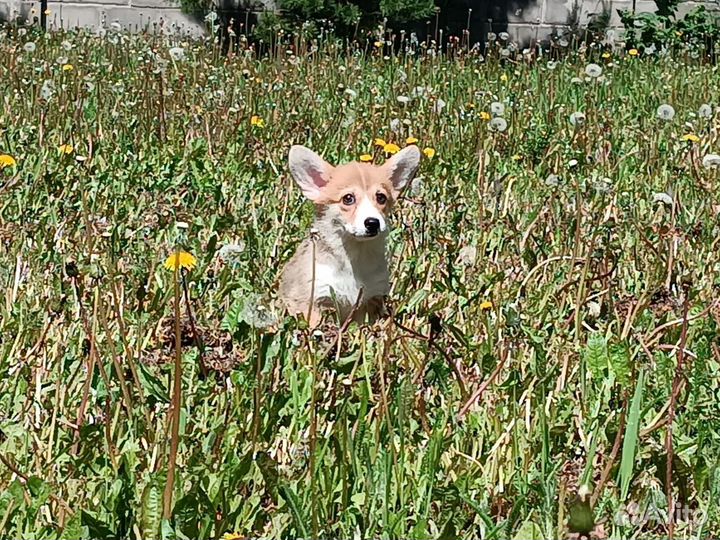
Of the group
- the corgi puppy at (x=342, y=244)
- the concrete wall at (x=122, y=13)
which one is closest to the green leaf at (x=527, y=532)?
the corgi puppy at (x=342, y=244)

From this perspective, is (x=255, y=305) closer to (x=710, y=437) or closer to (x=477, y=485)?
(x=477, y=485)

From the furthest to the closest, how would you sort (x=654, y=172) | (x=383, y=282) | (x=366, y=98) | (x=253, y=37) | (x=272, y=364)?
(x=253, y=37)
(x=366, y=98)
(x=654, y=172)
(x=383, y=282)
(x=272, y=364)

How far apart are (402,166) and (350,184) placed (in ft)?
0.83

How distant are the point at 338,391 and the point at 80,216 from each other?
1.66m

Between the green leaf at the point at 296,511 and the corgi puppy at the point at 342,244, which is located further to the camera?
the corgi puppy at the point at 342,244

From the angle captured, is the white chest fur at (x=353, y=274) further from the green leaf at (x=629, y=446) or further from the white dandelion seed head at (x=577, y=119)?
the white dandelion seed head at (x=577, y=119)

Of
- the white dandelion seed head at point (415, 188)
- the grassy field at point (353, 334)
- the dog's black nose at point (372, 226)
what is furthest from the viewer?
the white dandelion seed head at point (415, 188)

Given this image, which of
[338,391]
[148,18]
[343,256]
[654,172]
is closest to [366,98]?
[654,172]

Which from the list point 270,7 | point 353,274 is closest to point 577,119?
point 353,274

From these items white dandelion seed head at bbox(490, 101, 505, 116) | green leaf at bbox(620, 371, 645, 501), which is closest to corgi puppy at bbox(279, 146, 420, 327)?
green leaf at bbox(620, 371, 645, 501)

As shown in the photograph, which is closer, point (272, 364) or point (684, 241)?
point (272, 364)

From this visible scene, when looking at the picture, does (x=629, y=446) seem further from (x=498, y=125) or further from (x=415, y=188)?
(x=498, y=125)

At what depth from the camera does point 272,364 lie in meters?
2.20

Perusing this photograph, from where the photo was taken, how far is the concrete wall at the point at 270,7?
36.1 feet
